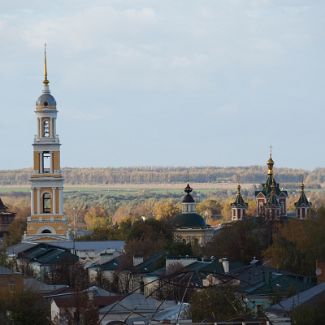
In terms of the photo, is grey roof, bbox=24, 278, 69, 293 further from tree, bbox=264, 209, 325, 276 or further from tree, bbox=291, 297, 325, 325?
tree, bbox=291, 297, 325, 325

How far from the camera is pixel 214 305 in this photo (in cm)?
5534

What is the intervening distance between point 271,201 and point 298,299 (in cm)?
6724

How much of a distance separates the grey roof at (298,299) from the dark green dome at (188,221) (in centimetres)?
5282

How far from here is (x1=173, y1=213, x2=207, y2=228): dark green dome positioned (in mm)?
119713

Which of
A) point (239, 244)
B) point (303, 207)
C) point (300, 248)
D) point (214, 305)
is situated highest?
point (303, 207)

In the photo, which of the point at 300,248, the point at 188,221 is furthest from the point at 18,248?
the point at 300,248

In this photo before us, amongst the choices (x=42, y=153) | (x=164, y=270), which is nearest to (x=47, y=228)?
(x=42, y=153)

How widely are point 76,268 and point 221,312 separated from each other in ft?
113

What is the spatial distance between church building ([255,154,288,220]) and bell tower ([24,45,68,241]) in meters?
13.9

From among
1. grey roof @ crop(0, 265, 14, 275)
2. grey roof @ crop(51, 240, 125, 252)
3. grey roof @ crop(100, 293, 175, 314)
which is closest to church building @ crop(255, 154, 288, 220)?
grey roof @ crop(51, 240, 125, 252)

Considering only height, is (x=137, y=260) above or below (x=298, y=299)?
above

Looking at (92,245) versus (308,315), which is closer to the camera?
(308,315)

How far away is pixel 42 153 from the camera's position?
113938 millimetres

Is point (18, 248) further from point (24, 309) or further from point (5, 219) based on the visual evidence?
point (24, 309)
